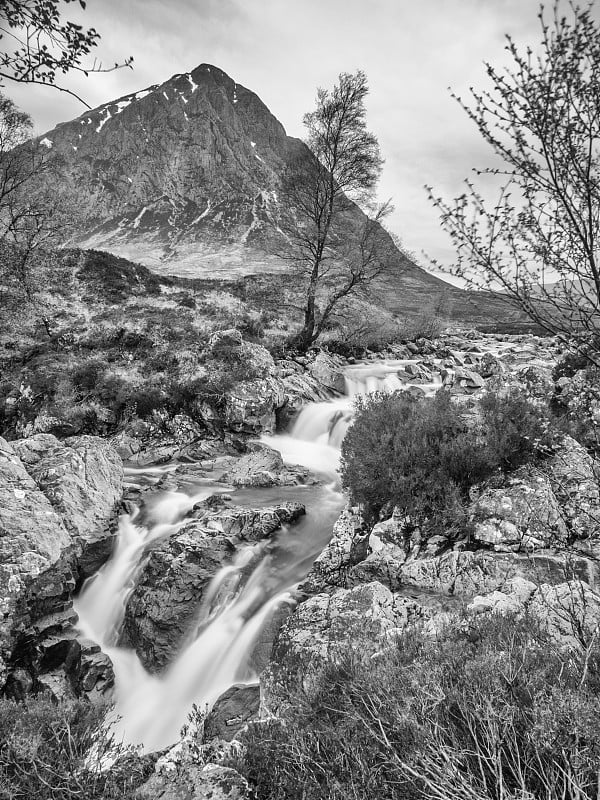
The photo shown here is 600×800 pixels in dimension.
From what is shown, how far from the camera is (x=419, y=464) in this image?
18.4 ft

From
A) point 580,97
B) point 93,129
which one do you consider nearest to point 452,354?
point 580,97

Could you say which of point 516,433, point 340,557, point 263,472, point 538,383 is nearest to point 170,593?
point 340,557

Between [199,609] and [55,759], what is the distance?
3.27 m

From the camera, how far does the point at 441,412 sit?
20.7 feet

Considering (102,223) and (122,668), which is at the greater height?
(102,223)

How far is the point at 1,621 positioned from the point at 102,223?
117 metres

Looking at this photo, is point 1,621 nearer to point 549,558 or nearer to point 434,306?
point 549,558

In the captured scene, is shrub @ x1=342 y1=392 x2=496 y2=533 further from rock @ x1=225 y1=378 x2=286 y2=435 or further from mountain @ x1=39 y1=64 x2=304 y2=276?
mountain @ x1=39 y1=64 x2=304 y2=276

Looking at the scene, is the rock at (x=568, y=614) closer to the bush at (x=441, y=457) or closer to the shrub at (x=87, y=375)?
the bush at (x=441, y=457)

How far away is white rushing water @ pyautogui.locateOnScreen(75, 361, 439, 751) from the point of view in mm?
5074

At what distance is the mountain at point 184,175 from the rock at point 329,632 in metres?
48.4

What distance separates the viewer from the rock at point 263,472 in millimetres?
9172

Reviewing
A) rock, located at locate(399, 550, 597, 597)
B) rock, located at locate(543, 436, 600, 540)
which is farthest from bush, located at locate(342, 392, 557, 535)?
rock, located at locate(399, 550, 597, 597)

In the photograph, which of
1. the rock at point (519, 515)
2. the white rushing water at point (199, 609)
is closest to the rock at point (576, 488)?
the rock at point (519, 515)
